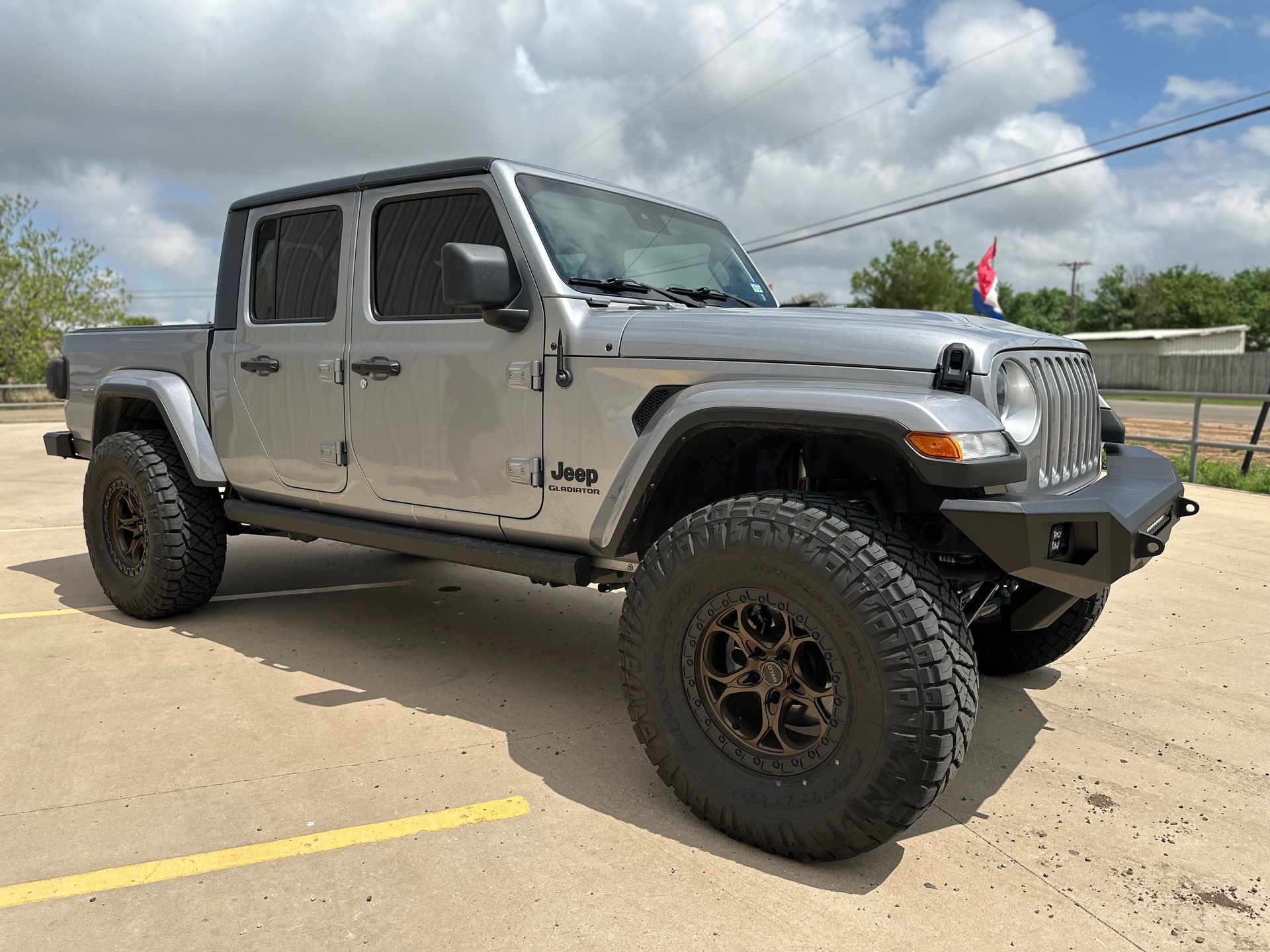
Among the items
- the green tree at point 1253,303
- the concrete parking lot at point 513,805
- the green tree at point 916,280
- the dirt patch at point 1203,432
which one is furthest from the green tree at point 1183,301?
the concrete parking lot at point 513,805

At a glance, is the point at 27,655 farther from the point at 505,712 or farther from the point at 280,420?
the point at 505,712

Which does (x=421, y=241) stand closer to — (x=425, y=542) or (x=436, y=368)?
(x=436, y=368)

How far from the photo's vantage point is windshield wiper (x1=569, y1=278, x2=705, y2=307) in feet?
11.4

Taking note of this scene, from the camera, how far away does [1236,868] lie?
268 centimetres

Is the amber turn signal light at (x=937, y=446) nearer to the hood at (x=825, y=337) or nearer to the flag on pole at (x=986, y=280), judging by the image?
the hood at (x=825, y=337)

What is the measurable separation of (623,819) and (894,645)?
102cm

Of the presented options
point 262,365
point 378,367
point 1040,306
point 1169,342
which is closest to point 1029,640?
point 378,367

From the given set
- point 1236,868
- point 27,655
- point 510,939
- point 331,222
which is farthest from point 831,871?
point 27,655

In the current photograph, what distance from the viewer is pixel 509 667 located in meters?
4.33

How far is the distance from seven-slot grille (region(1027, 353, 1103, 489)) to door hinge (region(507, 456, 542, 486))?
162 centimetres

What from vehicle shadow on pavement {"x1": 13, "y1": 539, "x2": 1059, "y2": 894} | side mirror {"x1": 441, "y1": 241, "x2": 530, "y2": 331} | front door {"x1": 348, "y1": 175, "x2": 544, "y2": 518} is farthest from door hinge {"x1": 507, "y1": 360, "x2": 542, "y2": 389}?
vehicle shadow on pavement {"x1": 13, "y1": 539, "x2": 1059, "y2": 894}

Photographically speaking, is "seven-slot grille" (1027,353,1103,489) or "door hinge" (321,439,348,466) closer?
"seven-slot grille" (1027,353,1103,489)

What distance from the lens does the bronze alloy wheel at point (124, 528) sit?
193 inches

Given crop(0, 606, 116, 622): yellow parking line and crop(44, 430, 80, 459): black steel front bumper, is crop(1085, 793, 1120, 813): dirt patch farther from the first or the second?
crop(44, 430, 80, 459): black steel front bumper
